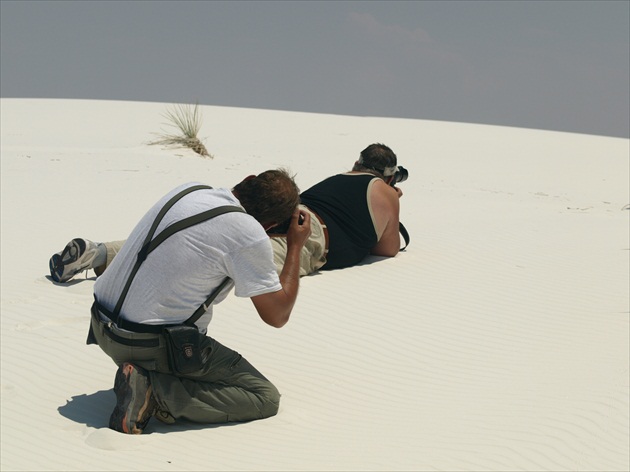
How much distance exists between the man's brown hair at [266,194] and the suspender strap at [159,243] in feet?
0.39

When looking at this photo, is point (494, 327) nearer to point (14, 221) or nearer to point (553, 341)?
point (553, 341)

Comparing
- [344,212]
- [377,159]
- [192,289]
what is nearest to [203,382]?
[192,289]

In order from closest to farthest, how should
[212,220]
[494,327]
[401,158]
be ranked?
[212,220] → [494,327] → [401,158]

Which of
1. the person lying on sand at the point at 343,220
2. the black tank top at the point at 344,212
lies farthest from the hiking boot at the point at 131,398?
the black tank top at the point at 344,212

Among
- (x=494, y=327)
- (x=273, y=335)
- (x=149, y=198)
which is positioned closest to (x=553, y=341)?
(x=494, y=327)

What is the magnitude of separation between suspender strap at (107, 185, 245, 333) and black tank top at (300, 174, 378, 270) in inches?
128

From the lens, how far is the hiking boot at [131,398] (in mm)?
4038

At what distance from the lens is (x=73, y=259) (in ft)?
22.6

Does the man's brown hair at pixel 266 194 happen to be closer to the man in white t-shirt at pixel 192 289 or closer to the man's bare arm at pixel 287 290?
the man in white t-shirt at pixel 192 289

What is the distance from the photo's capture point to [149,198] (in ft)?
40.5

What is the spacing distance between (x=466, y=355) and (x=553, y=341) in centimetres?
74

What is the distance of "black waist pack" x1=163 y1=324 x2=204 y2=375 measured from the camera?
397 centimetres

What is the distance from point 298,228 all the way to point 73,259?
3.34 m

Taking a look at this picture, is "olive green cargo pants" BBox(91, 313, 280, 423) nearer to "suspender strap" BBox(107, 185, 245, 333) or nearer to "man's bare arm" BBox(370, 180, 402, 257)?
"suspender strap" BBox(107, 185, 245, 333)
